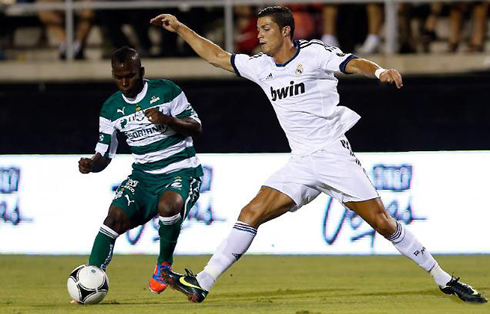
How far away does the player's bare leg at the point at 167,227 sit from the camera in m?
8.45

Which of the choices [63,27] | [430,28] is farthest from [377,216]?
[63,27]

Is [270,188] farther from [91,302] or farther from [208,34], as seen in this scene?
[208,34]

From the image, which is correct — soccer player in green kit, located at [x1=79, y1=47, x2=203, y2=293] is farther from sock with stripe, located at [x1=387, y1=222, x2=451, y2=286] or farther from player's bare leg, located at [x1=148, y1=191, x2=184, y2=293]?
sock with stripe, located at [x1=387, y1=222, x2=451, y2=286]

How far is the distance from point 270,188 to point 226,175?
4251 millimetres

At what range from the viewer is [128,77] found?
8438 millimetres

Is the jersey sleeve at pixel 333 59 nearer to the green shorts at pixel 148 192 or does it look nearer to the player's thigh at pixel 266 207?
the player's thigh at pixel 266 207

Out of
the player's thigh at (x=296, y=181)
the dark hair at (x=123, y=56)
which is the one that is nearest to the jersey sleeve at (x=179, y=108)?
the dark hair at (x=123, y=56)

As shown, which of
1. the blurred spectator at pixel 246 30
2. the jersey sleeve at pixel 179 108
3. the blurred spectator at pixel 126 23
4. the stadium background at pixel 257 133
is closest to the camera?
the jersey sleeve at pixel 179 108

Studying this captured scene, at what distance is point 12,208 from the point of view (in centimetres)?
1224

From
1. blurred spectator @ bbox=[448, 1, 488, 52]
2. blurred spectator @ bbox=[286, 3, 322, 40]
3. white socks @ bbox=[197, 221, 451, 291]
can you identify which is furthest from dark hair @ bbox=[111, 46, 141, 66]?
blurred spectator @ bbox=[448, 1, 488, 52]

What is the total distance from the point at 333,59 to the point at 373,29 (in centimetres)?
664

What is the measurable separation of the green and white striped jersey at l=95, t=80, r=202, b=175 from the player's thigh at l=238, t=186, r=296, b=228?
3.73 ft

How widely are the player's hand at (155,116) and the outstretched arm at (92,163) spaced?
2.19 feet

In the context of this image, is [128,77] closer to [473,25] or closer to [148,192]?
[148,192]
